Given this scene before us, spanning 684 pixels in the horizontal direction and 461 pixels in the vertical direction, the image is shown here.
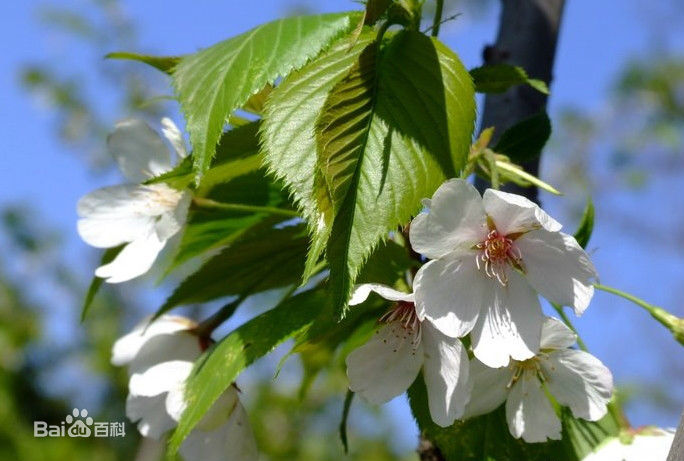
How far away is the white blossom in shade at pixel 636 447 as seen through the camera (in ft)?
3.09

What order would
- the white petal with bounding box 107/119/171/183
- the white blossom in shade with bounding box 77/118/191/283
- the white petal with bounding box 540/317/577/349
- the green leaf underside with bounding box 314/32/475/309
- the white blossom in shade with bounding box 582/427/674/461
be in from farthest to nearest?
the white petal with bounding box 107/119/171/183, the white blossom in shade with bounding box 77/118/191/283, the white blossom in shade with bounding box 582/427/674/461, the white petal with bounding box 540/317/577/349, the green leaf underside with bounding box 314/32/475/309

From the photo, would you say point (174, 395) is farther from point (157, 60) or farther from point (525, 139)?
point (525, 139)

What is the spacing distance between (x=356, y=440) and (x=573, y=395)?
4.92 meters

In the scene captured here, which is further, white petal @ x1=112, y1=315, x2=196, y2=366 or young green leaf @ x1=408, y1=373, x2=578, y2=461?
white petal @ x1=112, y1=315, x2=196, y2=366

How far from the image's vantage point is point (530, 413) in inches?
35.3

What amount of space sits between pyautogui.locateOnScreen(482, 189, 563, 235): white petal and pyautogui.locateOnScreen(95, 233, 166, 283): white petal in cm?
41

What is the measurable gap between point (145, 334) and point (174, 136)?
252mm

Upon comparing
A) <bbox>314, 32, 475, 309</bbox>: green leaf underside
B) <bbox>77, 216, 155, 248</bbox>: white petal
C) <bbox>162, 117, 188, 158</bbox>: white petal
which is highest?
<bbox>314, 32, 475, 309</bbox>: green leaf underside

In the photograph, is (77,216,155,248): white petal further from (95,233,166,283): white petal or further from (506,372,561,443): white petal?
(506,372,561,443): white petal

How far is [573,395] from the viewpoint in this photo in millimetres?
889

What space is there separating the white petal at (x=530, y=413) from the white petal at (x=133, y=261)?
437mm

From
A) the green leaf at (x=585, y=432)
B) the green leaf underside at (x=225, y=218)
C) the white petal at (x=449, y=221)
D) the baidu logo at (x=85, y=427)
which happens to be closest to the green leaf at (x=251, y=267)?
the green leaf underside at (x=225, y=218)

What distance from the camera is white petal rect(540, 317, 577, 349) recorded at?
84 cm

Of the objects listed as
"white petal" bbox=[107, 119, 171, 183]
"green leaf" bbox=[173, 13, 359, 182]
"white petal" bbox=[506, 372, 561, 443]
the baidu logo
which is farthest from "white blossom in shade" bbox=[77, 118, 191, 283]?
the baidu logo
